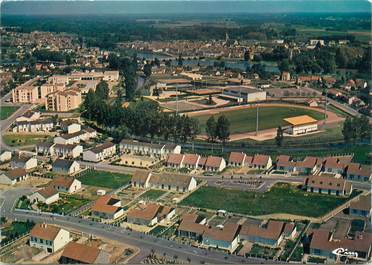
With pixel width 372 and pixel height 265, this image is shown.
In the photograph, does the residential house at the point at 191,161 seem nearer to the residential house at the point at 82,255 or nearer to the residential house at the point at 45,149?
the residential house at the point at 45,149

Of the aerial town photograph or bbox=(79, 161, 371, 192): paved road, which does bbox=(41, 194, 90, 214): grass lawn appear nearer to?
the aerial town photograph

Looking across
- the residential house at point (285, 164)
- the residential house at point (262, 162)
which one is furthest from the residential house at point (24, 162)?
the residential house at point (285, 164)

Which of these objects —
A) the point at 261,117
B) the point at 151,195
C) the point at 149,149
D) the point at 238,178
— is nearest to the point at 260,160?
the point at 238,178

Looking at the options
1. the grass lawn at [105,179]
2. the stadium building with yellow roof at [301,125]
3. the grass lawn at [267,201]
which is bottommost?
the grass lawn at [105,179]

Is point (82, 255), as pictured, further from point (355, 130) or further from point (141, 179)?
point (355, 130)

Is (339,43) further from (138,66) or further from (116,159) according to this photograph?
(116,159)

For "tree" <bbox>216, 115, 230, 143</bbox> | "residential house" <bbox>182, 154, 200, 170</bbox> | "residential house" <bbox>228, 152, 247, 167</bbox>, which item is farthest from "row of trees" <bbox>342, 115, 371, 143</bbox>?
"residential house" <bbox>182, 154, 200, 170</bbox>
